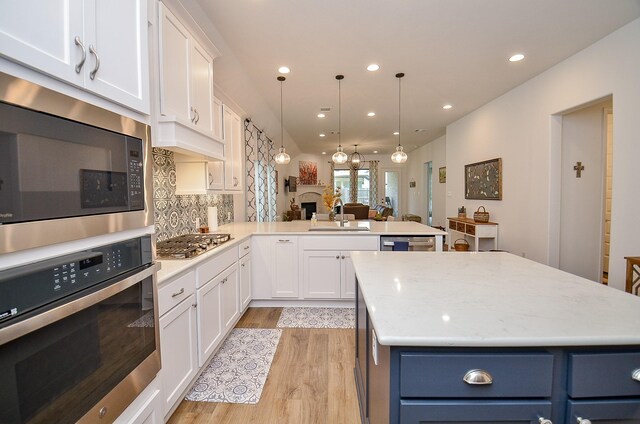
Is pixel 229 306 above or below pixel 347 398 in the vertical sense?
above

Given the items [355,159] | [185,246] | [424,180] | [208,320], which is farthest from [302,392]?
[424,180]

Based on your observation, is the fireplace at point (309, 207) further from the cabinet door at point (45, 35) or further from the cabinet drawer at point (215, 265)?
the cabinet door at point (45, 35)

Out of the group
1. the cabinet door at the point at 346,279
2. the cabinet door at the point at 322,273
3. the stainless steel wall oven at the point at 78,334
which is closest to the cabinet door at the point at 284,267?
the cabinet door at the point at 322,273

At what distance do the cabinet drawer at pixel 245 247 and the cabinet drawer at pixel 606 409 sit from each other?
2540 millimetres

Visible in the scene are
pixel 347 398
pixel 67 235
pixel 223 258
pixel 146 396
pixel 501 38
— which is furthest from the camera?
pixel 501 38

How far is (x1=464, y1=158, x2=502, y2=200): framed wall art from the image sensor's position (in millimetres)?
4985

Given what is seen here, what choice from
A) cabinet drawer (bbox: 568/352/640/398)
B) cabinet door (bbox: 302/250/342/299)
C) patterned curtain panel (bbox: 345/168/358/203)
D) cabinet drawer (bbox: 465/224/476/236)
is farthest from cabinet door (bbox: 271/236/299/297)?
patterned curtain panel (bbox: 345/168/358/203)

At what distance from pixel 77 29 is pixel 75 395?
1.06m

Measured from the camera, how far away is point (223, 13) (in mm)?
2443

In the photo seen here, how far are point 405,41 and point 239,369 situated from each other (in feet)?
11.2

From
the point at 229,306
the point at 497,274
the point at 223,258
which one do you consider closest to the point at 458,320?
the point at 497,274

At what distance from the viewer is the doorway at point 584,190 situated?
3781mm

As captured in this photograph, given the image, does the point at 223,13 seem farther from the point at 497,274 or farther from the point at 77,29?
the point at 497,274

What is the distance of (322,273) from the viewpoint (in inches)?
127
